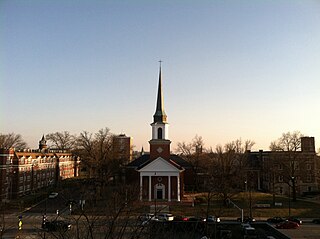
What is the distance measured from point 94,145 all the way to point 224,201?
23.7m

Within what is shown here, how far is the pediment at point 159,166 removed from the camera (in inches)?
1617

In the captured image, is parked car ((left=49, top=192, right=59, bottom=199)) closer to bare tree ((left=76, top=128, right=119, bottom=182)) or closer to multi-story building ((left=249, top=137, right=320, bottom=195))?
bare tree ((left=76, top=128, right=119, bottom=182))

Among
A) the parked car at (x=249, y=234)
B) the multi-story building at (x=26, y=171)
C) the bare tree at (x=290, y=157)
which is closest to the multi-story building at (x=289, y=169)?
the bare tree at (x=290, y=157)

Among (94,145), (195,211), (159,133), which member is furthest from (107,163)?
(195,211)

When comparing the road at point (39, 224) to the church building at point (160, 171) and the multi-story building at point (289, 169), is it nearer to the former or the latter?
the church building at point (160, 171)

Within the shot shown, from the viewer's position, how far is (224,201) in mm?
35625

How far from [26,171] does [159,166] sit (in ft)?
67.4

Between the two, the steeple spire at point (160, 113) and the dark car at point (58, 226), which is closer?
the dark car at point (58, 226)

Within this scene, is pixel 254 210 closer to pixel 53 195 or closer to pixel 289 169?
pixel 289 169

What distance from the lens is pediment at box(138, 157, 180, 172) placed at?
4106 centimetres

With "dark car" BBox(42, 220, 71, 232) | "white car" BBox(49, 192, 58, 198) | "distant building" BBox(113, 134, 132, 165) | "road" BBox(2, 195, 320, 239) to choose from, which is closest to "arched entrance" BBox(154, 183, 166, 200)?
"road" BBox(2, 195, 320, 239)

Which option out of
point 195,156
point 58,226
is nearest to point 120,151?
point 195,156

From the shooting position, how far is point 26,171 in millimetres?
46781

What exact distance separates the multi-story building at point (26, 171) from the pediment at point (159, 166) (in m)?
17.4
